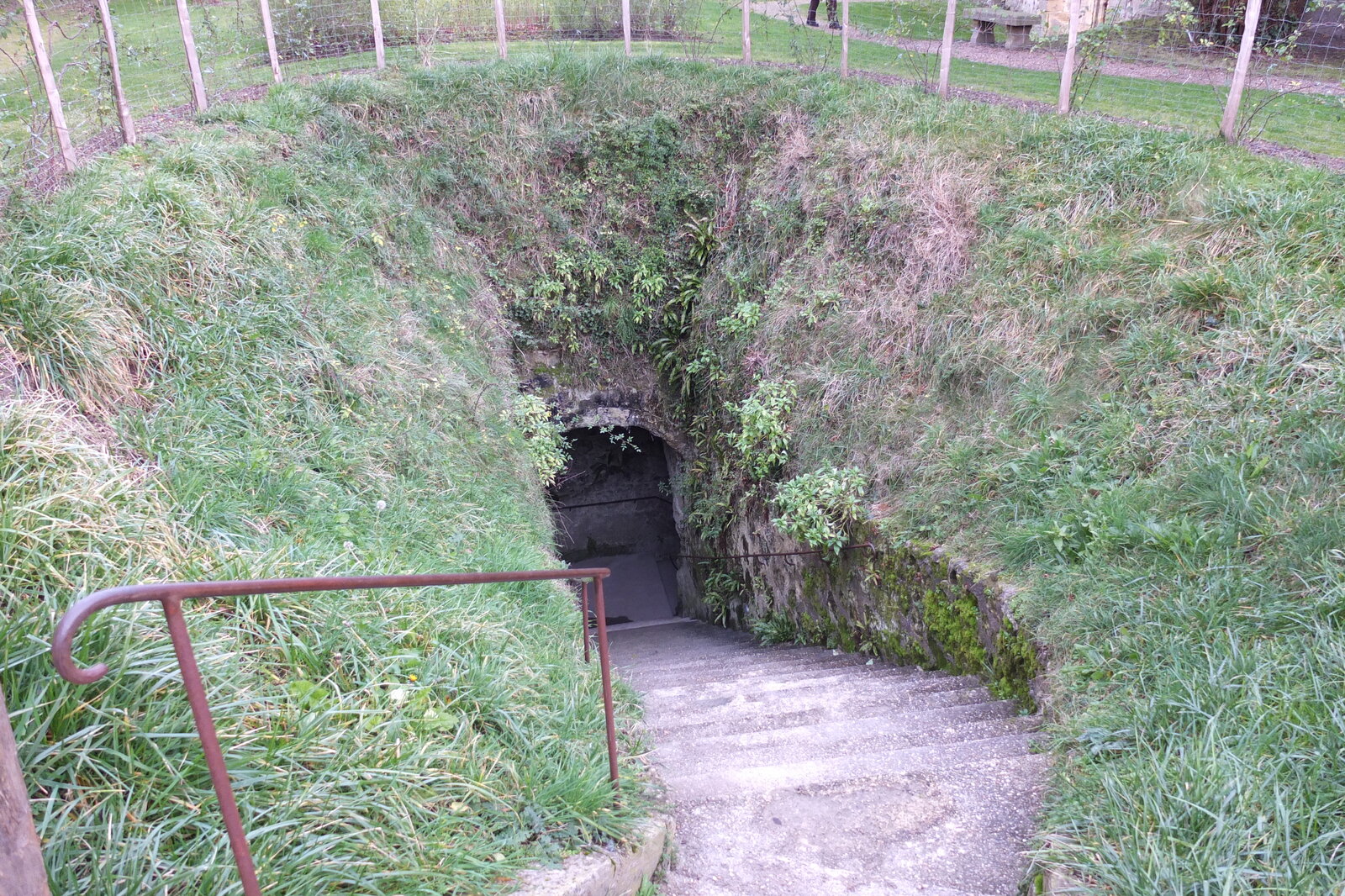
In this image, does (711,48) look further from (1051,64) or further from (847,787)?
(847,787)

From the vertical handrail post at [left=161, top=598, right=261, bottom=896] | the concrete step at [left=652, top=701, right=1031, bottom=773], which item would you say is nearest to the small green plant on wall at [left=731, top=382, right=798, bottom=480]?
the concrete step at [left=652, top=701, right=1031, bottom=773]

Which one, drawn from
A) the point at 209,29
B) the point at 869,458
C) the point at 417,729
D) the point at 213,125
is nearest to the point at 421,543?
the point at 417,729

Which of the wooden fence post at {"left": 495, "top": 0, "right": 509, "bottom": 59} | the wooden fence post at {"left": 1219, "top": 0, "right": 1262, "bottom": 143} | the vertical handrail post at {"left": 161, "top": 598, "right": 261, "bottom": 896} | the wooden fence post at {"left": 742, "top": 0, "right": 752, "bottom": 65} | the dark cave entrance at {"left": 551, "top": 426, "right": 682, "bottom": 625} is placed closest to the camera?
the vertical handrail post at {"left": 161, "top": 598, "right": 261, "bottom": 896}

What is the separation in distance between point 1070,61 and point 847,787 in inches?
277

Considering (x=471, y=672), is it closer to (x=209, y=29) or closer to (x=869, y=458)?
(x=869, y=458)

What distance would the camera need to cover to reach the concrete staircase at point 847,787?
2879 millimetres

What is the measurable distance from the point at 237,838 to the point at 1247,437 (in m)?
4.70

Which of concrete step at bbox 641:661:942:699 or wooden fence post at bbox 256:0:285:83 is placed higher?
wooden fence post at bbox 256:0:285:83

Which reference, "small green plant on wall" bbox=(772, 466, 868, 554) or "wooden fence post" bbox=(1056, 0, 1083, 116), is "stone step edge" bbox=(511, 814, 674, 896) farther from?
"wooden fence post" bbox=(1056, 0, 1083, 116)

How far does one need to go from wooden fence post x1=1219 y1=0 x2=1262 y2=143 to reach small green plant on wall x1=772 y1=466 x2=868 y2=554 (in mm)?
4210

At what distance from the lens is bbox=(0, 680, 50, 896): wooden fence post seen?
1.45m

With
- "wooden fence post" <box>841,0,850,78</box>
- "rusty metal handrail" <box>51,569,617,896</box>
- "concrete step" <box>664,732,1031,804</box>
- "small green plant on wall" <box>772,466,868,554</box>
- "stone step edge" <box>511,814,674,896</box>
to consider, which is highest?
"wooden fence post" <box>841,0,850,78</box>

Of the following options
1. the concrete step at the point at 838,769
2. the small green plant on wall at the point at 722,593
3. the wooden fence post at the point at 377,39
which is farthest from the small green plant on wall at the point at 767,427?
the wooden fence post at the point at 377,39

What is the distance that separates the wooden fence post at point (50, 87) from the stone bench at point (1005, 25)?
11.4 m
